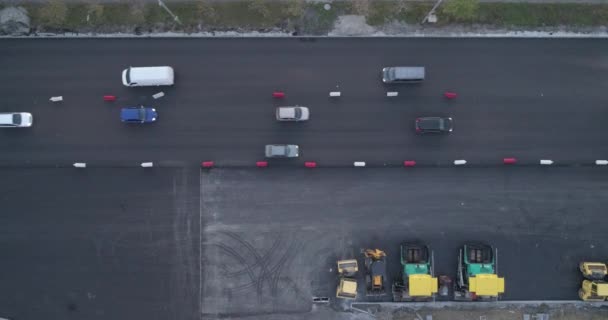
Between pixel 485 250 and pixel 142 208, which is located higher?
pixel 142 208

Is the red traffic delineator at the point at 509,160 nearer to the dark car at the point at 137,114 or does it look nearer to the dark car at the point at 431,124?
the dark car at the point at 431,124

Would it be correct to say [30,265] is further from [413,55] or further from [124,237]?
[413,55]

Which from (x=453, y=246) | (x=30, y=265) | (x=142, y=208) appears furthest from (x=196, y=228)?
(x=453, y=246)

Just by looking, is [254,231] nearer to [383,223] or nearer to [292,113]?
[292,113]

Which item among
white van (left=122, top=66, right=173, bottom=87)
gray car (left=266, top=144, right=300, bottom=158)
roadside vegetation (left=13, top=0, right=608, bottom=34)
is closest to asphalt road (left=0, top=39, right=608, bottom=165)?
gray car (left=266, top=144, right=300, bottom=158)

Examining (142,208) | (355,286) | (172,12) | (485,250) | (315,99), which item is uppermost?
(172,12)

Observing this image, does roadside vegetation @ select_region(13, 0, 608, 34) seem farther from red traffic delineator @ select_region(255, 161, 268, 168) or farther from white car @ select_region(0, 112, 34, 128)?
red traffic delineator @ select_region(255, 161, 268, 168)

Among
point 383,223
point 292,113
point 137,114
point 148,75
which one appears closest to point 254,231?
point 292,113
